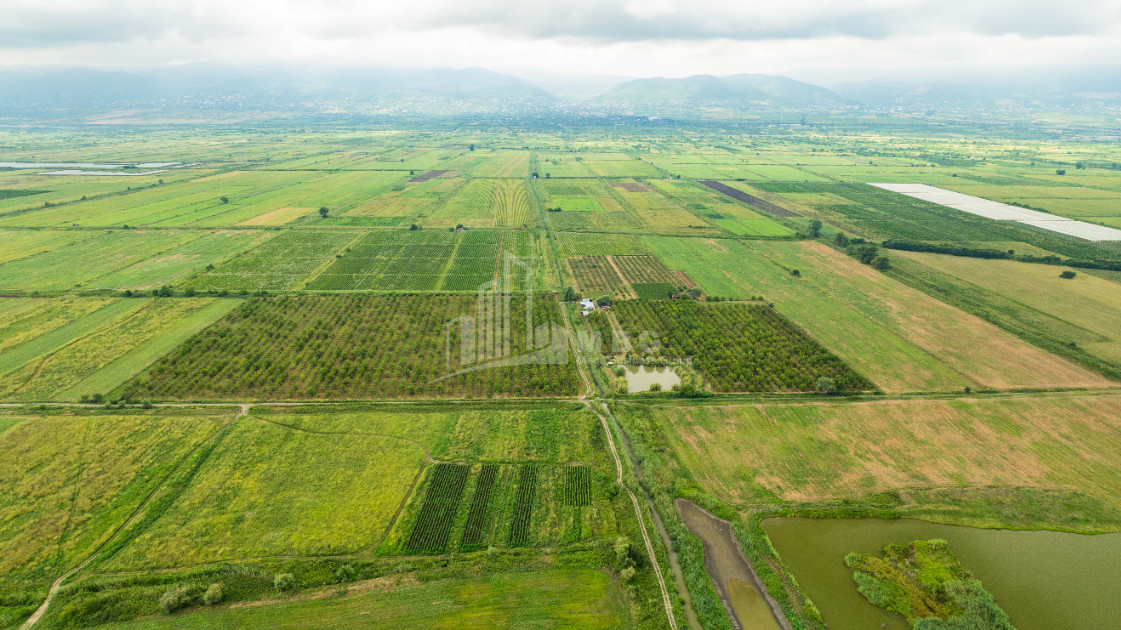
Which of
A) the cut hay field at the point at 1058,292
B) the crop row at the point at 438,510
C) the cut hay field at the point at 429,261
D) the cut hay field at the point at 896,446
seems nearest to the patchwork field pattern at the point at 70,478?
the crop row at the point at 438,510

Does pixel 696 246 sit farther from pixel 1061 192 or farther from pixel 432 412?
pixel 1061 192

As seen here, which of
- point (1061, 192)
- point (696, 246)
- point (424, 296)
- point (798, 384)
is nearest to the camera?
point (798, 384)

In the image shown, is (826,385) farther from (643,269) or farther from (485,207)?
(485,207)

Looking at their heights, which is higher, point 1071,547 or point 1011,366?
point 1011,366

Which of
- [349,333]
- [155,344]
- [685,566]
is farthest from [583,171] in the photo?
[685,566]

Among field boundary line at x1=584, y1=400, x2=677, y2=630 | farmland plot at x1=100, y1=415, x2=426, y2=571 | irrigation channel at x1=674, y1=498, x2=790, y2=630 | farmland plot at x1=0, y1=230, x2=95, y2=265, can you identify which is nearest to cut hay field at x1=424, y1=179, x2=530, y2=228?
farmland plot at x1=0, y1=230, x2=95, y2=265

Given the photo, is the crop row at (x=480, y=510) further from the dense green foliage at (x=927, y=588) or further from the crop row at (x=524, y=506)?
the dense green foliage at (x=927, y=588)

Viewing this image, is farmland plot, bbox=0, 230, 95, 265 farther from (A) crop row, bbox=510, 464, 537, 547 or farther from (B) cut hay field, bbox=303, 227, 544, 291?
(A) crop row, bbox=510, 464, 537, 547

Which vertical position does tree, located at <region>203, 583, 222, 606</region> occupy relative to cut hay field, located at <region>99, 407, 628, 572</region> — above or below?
below
